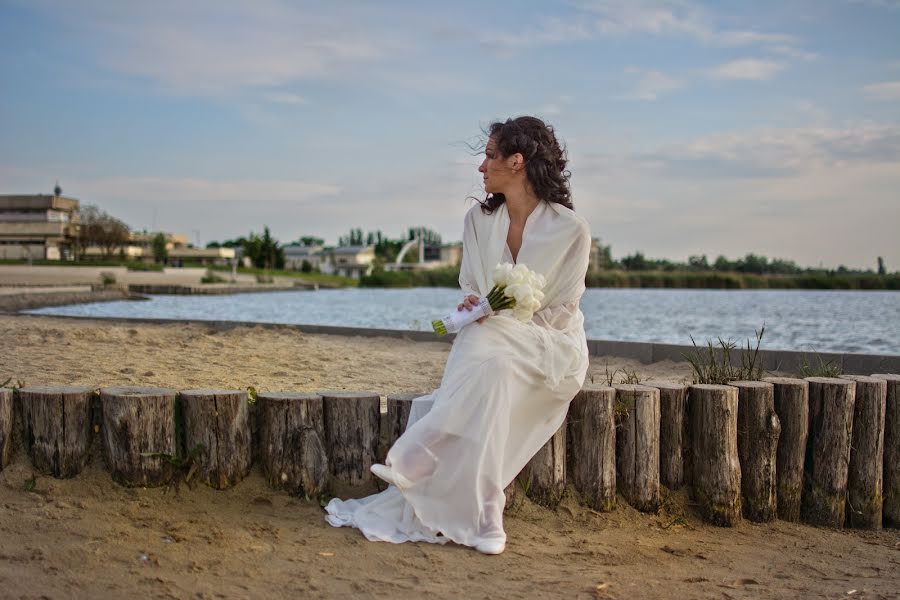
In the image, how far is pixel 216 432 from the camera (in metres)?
3.65

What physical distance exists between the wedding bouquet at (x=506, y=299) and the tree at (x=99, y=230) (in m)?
59.9

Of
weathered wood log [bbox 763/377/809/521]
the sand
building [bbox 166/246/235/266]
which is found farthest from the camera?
building [bbox 166/246/235/266]

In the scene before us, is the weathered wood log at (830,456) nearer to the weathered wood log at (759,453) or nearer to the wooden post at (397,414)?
the weathered wood log at (759,453)

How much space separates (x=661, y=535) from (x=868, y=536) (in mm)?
1234

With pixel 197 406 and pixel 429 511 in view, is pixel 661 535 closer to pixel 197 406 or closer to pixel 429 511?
pixel 429 511

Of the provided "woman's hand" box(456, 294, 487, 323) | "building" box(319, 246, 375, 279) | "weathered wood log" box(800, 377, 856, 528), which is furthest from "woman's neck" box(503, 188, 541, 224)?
"building" box(319, 246, 375, 279)

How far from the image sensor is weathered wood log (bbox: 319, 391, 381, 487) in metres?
3.74

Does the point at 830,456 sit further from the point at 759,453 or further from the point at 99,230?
the point at 99,230

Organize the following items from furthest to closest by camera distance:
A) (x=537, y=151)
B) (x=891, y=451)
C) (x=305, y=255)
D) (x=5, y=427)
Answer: (x=305, y=255), (x=891, y=451), (x=537, y=151), (x=5, y=427)

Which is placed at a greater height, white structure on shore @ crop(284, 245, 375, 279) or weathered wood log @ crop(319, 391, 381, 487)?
white structure on shore @ crop(284, 245, 375, 279)

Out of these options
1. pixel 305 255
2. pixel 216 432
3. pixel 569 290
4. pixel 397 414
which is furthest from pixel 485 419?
pixel 305 255

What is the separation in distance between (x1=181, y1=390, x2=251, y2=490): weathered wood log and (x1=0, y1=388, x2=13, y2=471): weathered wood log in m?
0.82

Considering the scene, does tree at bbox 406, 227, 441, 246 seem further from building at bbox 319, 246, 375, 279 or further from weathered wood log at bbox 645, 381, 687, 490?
weathered wood log at bbox 645, 381, 687, 490

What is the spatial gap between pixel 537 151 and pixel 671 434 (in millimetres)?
1571
